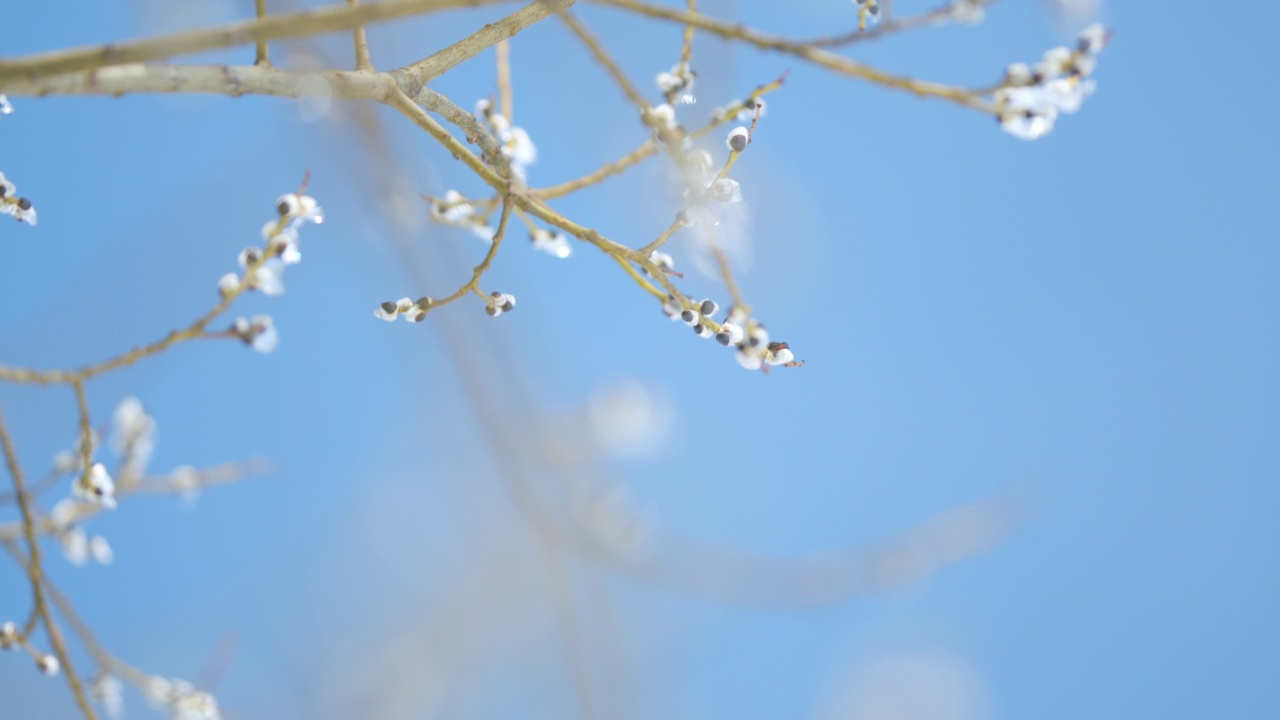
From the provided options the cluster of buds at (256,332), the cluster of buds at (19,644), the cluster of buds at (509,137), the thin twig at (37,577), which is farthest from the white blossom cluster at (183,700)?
the cluster of buds at (509,137)

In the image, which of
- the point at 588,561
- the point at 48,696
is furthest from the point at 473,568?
the point at 48,696

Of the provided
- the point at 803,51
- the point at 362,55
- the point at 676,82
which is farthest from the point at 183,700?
the point at 803,51

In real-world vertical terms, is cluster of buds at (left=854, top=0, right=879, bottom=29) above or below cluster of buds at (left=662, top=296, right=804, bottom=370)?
above

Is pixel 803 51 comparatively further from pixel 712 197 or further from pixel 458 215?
pixel 458 215

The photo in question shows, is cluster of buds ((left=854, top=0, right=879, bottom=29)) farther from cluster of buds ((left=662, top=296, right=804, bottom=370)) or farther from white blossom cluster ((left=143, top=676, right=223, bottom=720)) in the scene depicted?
white blossom cluster ((left=143, top=676, right=223, bottom=720))

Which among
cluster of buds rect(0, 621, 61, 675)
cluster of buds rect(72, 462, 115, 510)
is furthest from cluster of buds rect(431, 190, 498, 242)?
cluster of buds rect(0, 621, 61, 675)

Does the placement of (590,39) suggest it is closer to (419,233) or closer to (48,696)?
(419,233)
